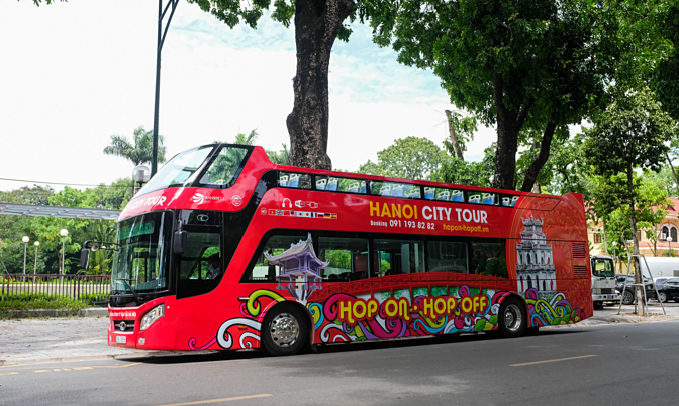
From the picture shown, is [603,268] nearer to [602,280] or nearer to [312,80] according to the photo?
[602,280]

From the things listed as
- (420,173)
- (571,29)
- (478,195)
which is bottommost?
(478,195)

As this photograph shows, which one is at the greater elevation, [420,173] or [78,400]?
[420,173]

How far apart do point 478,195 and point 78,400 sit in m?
10.2

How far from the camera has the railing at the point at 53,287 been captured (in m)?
18.9

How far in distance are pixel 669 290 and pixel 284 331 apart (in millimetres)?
29246

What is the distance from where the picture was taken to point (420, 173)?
67.8m

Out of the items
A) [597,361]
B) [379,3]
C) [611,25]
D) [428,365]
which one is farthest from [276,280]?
[611,25]

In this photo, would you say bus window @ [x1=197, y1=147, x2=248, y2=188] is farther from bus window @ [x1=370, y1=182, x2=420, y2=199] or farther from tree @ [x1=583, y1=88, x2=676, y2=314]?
tree @ [x1=583, y1=88, x2=676, y2=314]

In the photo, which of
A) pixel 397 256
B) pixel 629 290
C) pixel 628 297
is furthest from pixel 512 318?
pixel 629 290

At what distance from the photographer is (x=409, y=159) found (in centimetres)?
6850

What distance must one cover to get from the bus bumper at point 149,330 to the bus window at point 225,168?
2143 millimetres

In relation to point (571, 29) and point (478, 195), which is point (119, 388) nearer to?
point (478, 195)

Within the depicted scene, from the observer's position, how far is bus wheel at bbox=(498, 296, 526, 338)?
13797mm

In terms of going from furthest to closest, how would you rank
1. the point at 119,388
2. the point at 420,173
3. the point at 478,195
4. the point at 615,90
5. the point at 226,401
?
1. the point at 420,173
2. the point at 615,90
3. the point at 478,195
4. the point at 119,388
5. the point at 226,401
